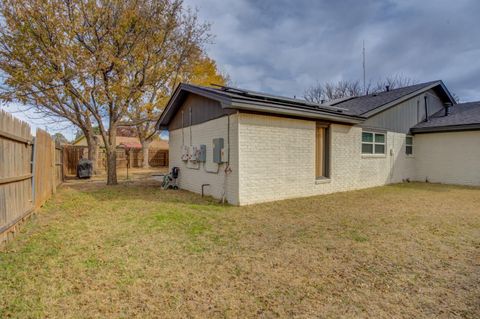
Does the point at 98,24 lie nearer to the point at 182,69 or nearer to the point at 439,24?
the point at 182,69

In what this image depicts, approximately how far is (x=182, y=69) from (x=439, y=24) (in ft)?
40.9

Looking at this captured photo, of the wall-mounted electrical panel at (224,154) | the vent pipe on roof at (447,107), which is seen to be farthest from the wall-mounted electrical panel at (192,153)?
the vent pipe on roof at (447,107)

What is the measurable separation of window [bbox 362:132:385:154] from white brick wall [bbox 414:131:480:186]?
121 inches

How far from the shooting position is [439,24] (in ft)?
38.3

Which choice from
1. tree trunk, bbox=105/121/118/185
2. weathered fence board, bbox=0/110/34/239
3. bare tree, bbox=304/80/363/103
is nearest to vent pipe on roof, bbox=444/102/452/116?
tree trunk, bbox=105/121/118/185

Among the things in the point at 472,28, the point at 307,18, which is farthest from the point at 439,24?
the point at 307,18

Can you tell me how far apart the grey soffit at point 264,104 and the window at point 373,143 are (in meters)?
1.14

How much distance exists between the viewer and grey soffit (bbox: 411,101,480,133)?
1108cm

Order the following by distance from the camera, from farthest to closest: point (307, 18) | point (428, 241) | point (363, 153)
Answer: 1. point (307, 18)
2. point (363, 153)
3. point (428, 241)

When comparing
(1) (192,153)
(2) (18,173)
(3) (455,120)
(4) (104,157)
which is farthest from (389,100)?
(4) (104,157)

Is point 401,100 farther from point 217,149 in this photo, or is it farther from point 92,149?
point 92,149

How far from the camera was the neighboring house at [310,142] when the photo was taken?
7023mm

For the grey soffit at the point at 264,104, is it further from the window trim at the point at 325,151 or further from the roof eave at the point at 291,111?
the window trim at the point at 325,151

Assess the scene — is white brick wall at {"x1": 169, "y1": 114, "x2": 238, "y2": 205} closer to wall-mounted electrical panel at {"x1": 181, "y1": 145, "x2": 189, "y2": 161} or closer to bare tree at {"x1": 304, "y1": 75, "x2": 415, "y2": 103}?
wall-mounted electrical panel at {"x1": 181, "y1": 145, "x2": 189, "y2": 161}
